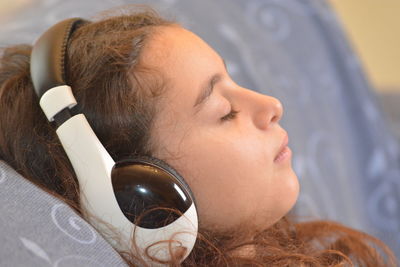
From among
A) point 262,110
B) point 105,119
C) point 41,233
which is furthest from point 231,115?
point 41,233

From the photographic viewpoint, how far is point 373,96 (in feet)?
5.08

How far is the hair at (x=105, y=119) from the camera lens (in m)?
0.75

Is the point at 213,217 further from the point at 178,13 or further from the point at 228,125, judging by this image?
the point at 178,13

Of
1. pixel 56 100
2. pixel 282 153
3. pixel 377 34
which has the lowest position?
pixel 377 34

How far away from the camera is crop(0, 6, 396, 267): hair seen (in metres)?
0.75

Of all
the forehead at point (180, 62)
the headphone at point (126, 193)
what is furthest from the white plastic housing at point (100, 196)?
the forehead at point (180, 62)

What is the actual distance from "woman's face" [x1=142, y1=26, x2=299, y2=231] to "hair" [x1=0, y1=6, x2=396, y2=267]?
2 centimetres

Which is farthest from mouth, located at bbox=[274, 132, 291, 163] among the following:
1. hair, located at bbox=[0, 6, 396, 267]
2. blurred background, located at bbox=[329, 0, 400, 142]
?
blurred background, located at bbox=[329, 0, 400, 142]

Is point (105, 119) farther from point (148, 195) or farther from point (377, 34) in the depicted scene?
point (377, 34)

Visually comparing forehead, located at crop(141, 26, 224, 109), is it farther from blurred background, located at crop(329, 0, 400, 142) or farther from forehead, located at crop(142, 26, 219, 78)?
blurred background, located at crop(329, 0, 400, 142)

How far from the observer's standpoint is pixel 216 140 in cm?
77

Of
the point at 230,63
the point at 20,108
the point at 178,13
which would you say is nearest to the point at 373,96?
the point at 230,63

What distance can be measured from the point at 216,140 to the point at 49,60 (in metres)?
0.24

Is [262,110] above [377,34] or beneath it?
above
